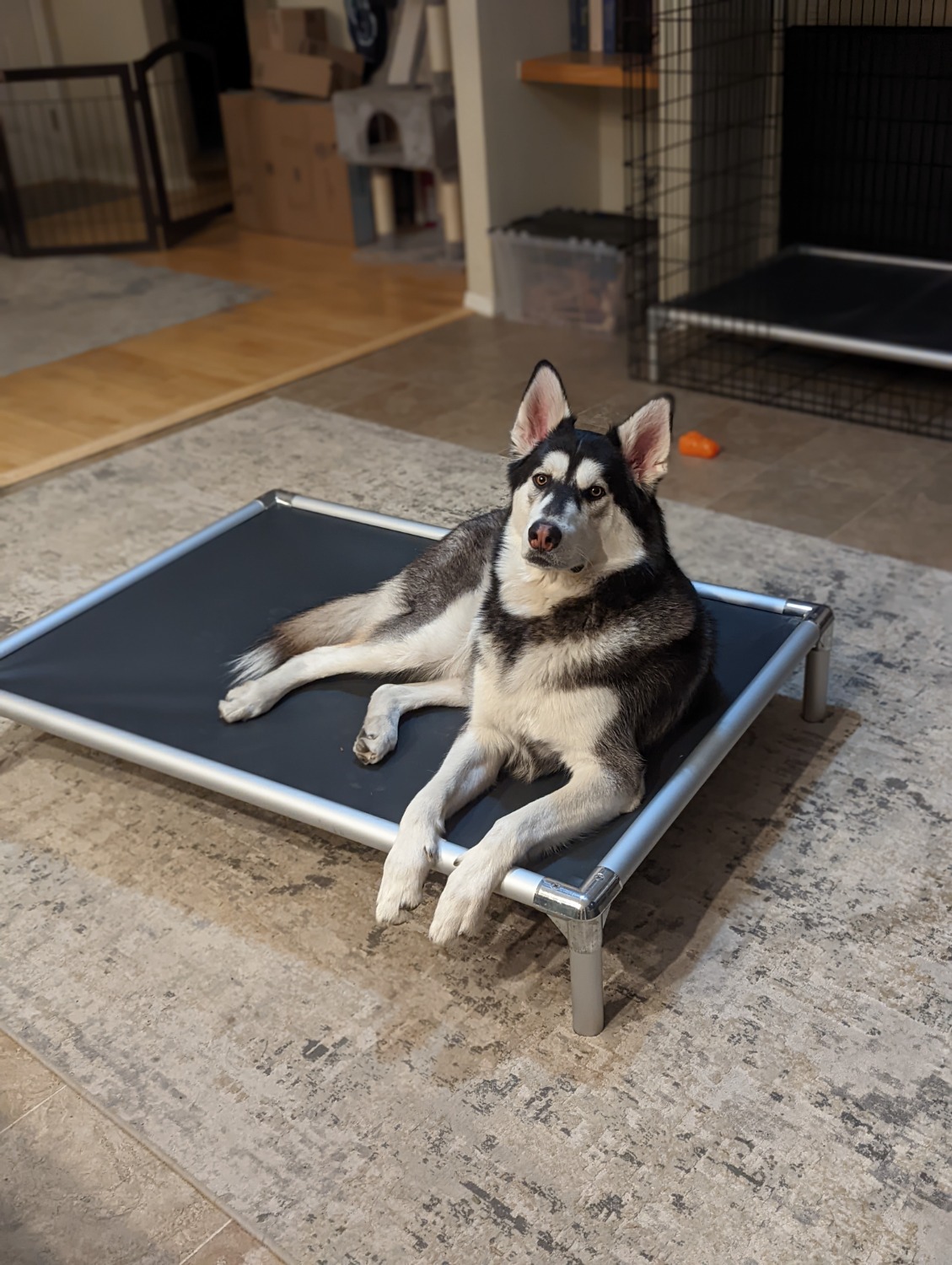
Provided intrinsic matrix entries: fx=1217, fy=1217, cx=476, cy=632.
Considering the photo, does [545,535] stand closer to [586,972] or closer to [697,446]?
[586,972]

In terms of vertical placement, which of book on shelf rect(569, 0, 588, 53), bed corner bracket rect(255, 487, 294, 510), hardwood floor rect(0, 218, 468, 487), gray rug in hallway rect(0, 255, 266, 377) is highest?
book on shelf rect(569, 0, 588, 53)

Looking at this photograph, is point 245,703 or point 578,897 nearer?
point 578,897

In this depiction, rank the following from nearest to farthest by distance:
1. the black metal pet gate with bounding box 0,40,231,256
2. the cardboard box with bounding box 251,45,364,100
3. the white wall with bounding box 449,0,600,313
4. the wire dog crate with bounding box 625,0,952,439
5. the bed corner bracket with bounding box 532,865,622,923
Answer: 1. the bed corner bracket with bounding box 532,865,622,923
2. the wire dog crate with bounding box 625,0,952,439
3. the white wall with bounding box 449,0,600,313
4. the cardboard box with bounding box 251,45,364,100
5. the black metal pet gate with bounding box 0,40,231,256

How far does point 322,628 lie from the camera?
7.97 feet

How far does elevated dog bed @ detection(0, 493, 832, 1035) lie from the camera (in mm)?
1831

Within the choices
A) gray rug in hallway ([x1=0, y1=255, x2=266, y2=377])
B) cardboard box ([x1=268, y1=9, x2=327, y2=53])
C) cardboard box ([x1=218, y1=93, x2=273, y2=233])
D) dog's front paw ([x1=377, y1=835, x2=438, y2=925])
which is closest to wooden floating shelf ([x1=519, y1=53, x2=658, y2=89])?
gray rug in hallway ([x1=0, y1=255, x2=266, y2=377])

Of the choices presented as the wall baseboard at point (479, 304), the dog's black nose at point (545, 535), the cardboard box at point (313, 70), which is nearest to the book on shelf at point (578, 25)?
the wall baseboard at point (479, 304)

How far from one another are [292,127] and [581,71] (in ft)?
6.70

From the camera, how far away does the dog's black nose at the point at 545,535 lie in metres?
1.76

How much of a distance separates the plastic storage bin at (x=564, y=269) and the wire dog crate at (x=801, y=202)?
16 cm

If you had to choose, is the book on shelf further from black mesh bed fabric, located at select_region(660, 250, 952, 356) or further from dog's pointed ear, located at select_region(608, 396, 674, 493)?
dog's pointed ear, located at select_region(608, 396, 674, 493)

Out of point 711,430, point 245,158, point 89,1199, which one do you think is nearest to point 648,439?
point 89,1199

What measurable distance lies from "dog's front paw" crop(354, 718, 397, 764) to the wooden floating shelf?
125 inches

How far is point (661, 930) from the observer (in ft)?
6.55
